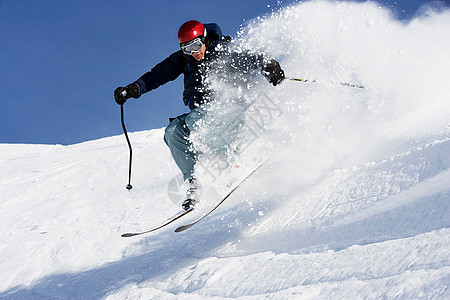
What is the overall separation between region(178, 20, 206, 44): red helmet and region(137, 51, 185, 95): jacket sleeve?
0.37 m

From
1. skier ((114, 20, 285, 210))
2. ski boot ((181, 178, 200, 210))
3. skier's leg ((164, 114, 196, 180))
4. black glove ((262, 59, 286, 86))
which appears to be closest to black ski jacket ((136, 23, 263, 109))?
skier ((114, 20, 285, 210))

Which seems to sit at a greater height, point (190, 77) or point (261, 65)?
point (190, 77)

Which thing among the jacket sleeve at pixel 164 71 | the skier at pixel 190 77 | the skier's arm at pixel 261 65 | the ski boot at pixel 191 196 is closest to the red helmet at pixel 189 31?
the skier at pixel 190 77

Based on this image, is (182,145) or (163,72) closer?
(182,145)

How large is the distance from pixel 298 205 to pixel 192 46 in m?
1.98

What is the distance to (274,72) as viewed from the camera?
147 inches

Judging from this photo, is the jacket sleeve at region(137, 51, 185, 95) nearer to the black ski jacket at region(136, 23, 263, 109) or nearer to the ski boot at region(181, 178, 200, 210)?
the black ski jacket at region(136, 23, 263, 109)

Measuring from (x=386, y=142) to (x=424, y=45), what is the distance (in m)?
4.19

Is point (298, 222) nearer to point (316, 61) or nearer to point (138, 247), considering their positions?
point (138, 247)

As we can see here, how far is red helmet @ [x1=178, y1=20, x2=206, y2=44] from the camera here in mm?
3529

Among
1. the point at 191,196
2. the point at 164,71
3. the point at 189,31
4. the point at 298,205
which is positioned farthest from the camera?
the point at 164,71

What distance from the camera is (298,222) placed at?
2.51m

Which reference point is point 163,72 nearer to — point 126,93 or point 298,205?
point 126,93

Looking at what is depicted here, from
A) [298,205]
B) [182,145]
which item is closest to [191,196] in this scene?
[182,145]
